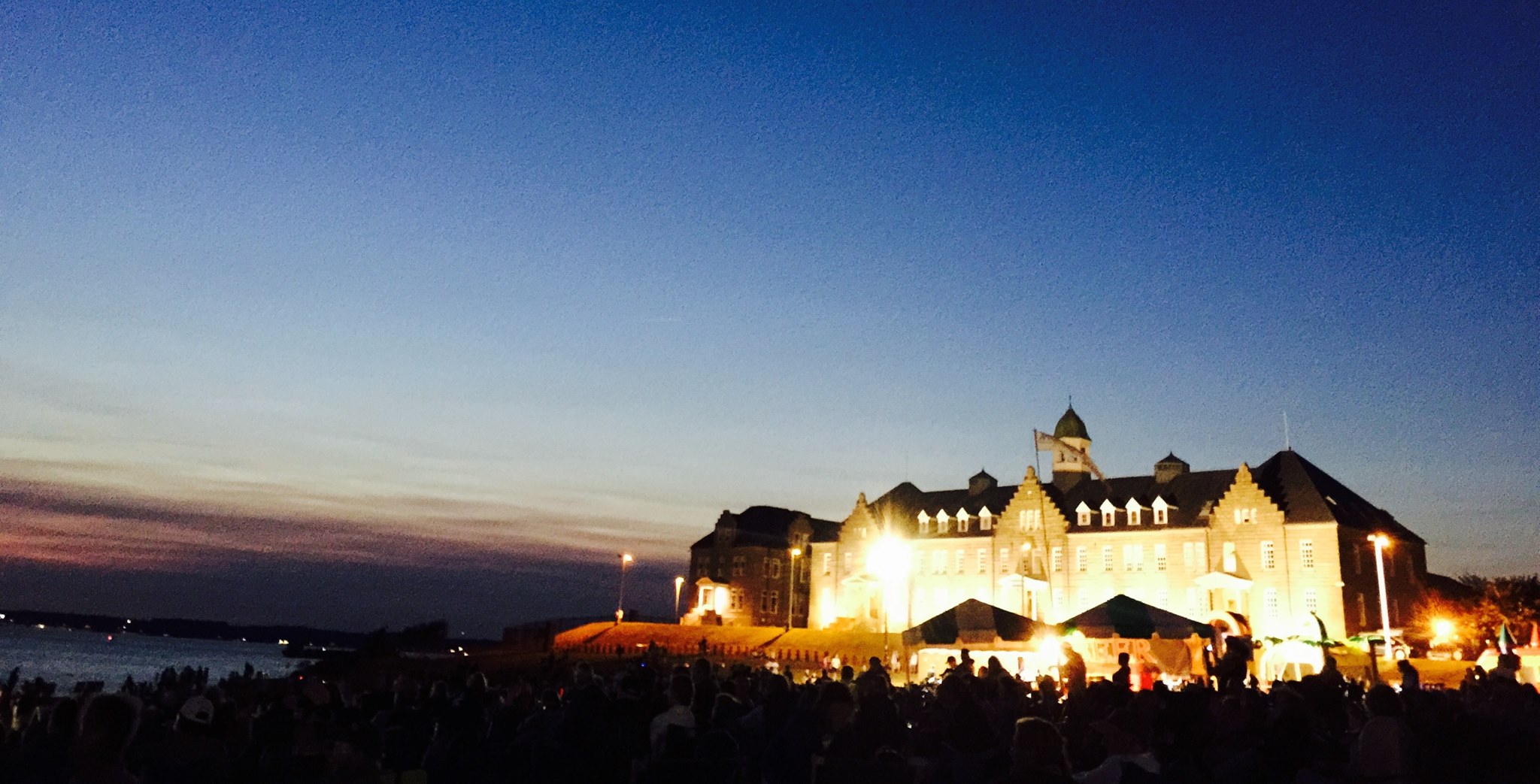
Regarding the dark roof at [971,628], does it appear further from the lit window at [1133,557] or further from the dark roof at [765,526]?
the dark roof at [765,526]

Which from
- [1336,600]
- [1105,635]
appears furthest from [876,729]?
[1336,600]

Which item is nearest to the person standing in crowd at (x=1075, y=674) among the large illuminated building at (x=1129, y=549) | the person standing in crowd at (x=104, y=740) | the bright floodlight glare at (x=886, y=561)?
the person standing in crowd at (x=104, y=740)

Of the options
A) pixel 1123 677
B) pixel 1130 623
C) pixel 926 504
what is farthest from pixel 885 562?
pixel 1123 677

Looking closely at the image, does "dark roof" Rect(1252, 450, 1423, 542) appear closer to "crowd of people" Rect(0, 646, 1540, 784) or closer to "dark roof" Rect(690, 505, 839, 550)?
"dark roof" Rect(690, 505, 839, 550)

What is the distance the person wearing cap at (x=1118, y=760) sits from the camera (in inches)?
273

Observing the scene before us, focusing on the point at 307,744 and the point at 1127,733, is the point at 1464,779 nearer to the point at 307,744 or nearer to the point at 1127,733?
the point at 1127,733

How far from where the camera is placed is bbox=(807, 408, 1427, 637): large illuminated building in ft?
191

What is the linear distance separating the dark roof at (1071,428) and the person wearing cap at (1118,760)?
72406 millimetres

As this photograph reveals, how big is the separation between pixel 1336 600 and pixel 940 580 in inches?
970

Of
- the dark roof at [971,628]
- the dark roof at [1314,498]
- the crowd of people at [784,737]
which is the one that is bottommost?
the crowd of people at [784,737]

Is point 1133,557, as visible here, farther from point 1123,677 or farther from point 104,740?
point 104,740

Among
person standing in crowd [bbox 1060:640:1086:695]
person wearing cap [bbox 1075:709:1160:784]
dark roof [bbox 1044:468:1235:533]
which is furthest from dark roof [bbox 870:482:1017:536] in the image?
person wearing cap [bbox 1075:709:1160:784]

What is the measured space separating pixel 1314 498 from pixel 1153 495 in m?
10.0

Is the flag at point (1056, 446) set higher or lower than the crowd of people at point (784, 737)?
higher
